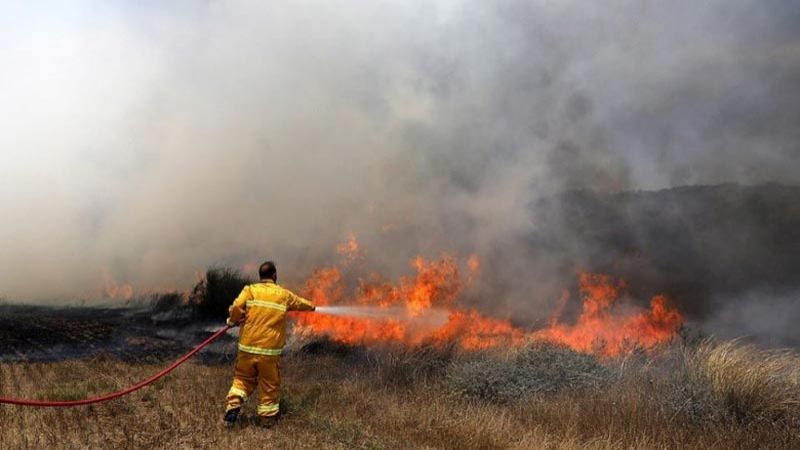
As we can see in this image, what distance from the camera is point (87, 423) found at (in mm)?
6352

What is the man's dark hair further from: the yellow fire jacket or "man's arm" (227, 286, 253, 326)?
"man's arm" (227, 286, 253, 326)

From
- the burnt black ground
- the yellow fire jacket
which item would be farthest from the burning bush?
the burnt black ground

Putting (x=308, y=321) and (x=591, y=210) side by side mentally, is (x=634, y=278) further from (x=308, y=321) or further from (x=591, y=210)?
(x=308, y=321)

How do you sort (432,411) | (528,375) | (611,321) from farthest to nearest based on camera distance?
(611,321)
(528,375)
(432,411)

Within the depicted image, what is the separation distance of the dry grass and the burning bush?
0.10 m

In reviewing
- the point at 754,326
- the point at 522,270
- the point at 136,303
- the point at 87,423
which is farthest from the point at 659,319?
the point at 136,303

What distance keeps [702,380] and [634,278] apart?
13.7 metres

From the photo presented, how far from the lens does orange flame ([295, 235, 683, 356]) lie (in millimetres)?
13828

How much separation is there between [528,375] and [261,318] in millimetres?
5513

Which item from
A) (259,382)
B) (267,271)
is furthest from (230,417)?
(267,271)

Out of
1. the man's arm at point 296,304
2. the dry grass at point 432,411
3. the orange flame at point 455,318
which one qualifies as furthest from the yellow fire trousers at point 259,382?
the orange flame at point 455,318

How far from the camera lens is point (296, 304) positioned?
690cm

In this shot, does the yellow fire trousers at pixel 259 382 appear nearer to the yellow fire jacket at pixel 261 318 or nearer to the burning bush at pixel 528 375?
the yellow fire jacket at pixel 261 318

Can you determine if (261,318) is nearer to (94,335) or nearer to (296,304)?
(296,304)
